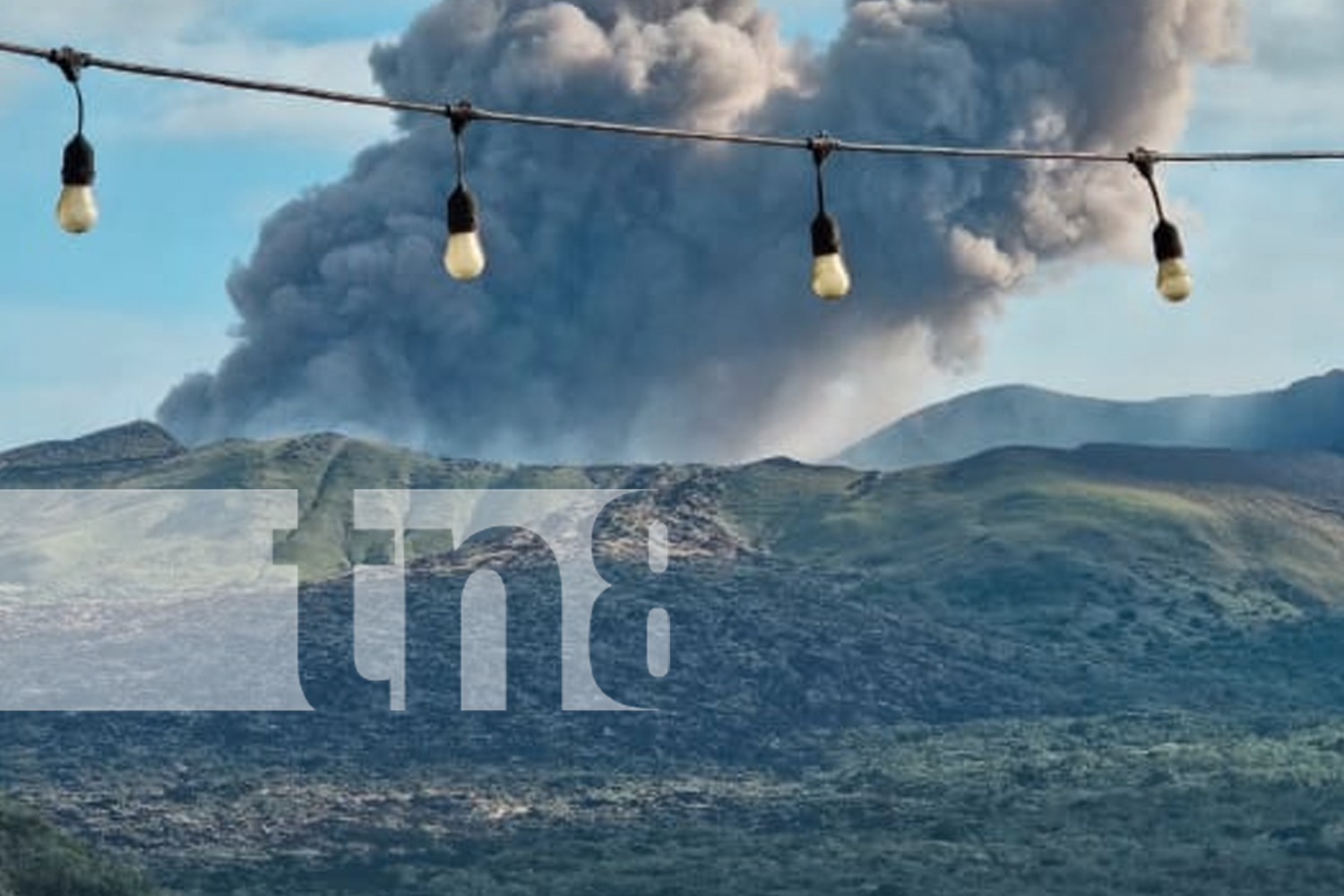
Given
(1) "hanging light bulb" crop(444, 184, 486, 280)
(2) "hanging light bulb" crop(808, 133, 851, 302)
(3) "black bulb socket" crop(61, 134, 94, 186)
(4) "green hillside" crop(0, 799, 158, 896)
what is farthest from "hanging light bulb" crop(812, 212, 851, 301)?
(4) "green hillside" crop(0, 799, 158, 896)

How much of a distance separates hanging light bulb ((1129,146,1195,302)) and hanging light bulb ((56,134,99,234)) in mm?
9685

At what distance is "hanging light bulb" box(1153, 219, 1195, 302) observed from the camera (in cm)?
2453

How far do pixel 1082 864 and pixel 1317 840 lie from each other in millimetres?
17686

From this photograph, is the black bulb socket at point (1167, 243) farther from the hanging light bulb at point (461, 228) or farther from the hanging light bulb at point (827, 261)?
the hanging light bulb at point (461, 228)

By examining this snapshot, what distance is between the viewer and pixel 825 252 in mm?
23188

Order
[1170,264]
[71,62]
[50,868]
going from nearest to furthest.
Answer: [71,62] < [1170,264] < [50,868]

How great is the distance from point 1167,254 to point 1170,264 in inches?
10.8

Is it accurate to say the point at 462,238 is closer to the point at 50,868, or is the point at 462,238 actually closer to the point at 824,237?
the point at 824,237

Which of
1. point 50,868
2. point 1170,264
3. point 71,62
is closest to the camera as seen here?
point 71,62

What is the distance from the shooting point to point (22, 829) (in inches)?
5650

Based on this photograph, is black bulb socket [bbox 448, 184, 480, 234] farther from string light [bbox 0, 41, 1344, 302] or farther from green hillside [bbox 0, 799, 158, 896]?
green hillside [bbox 0, 799, 158, 896]

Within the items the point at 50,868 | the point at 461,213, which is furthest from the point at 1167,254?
the point at 50,868

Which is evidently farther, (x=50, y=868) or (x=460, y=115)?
(x=50, y=868)

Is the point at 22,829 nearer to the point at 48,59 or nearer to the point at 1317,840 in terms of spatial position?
the point at 1317,840
